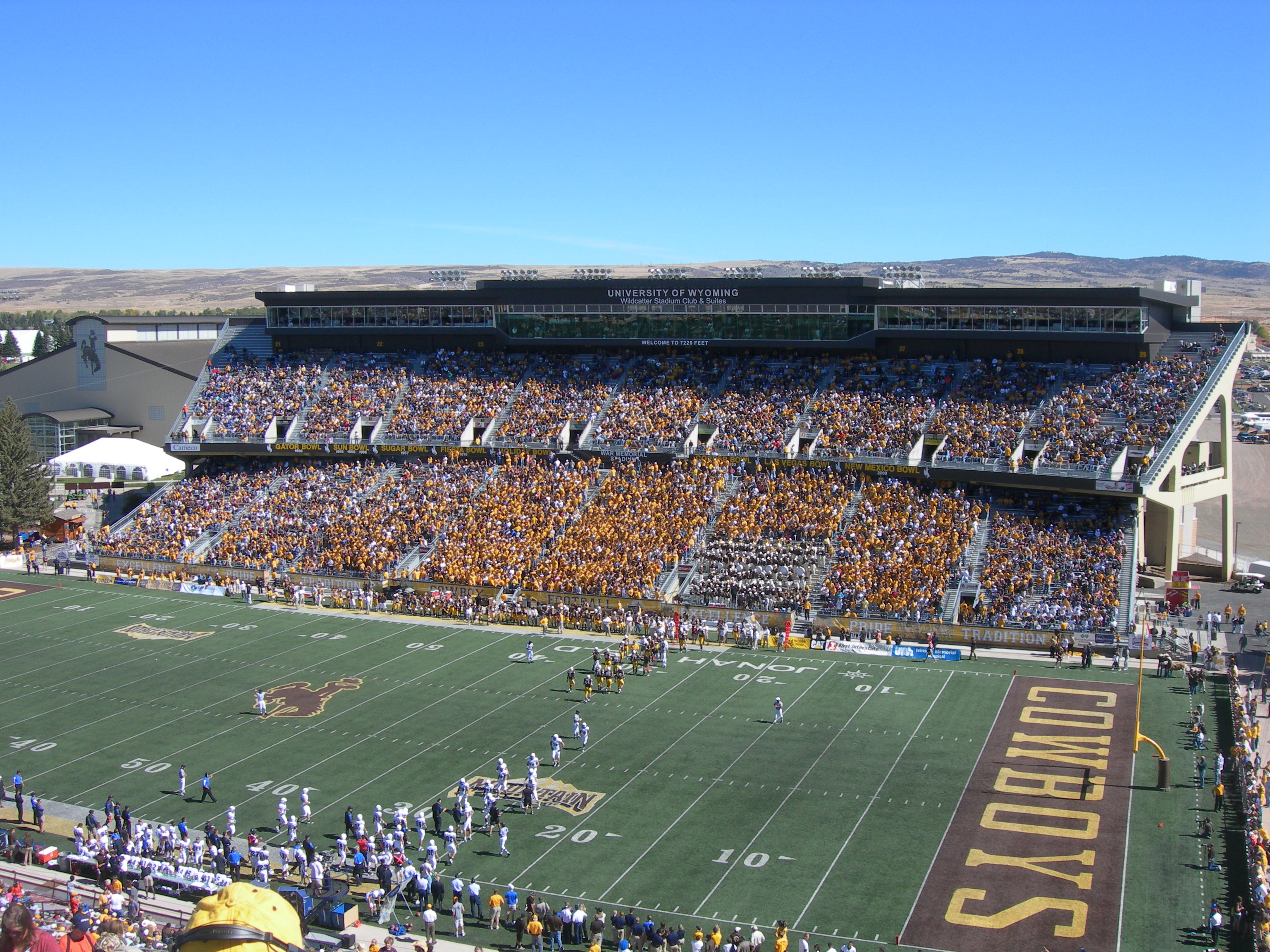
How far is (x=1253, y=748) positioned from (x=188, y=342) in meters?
70.5

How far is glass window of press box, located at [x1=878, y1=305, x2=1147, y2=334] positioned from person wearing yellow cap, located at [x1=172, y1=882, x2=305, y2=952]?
55.5 m

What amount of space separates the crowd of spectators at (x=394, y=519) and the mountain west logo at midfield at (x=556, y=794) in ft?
77.4

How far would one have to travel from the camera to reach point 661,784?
31234 mm

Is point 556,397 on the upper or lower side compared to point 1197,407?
upper

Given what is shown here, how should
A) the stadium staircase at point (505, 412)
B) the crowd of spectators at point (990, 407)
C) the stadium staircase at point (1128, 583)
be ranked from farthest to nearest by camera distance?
the stadium staircase at point (505, 412)
the crowd of spectators at point (990, 407)
the stadium staircase at point (1128, 583)

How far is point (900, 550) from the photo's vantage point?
4819cm

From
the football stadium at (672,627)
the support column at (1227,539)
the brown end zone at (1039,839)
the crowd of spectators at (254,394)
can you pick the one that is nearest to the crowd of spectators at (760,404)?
the football stadium at (672,627)

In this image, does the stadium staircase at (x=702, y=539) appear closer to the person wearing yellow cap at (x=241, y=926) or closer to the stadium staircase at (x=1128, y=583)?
the stadium staircase at (x=1128, y=583)

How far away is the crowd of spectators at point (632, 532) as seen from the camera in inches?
1945

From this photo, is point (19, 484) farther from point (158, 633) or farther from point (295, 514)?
point (158, 633)

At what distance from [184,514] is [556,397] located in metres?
20.2

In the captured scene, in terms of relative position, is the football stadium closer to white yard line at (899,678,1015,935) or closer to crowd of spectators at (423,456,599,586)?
white yard line at (899,678,1015,935)

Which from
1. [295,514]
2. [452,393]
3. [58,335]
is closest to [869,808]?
[295,514]

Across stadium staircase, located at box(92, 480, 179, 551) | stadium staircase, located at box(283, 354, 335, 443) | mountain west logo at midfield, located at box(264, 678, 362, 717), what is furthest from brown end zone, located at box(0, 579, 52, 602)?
mountain west logo at midfield, located at box(264, 678, 362, 717)
